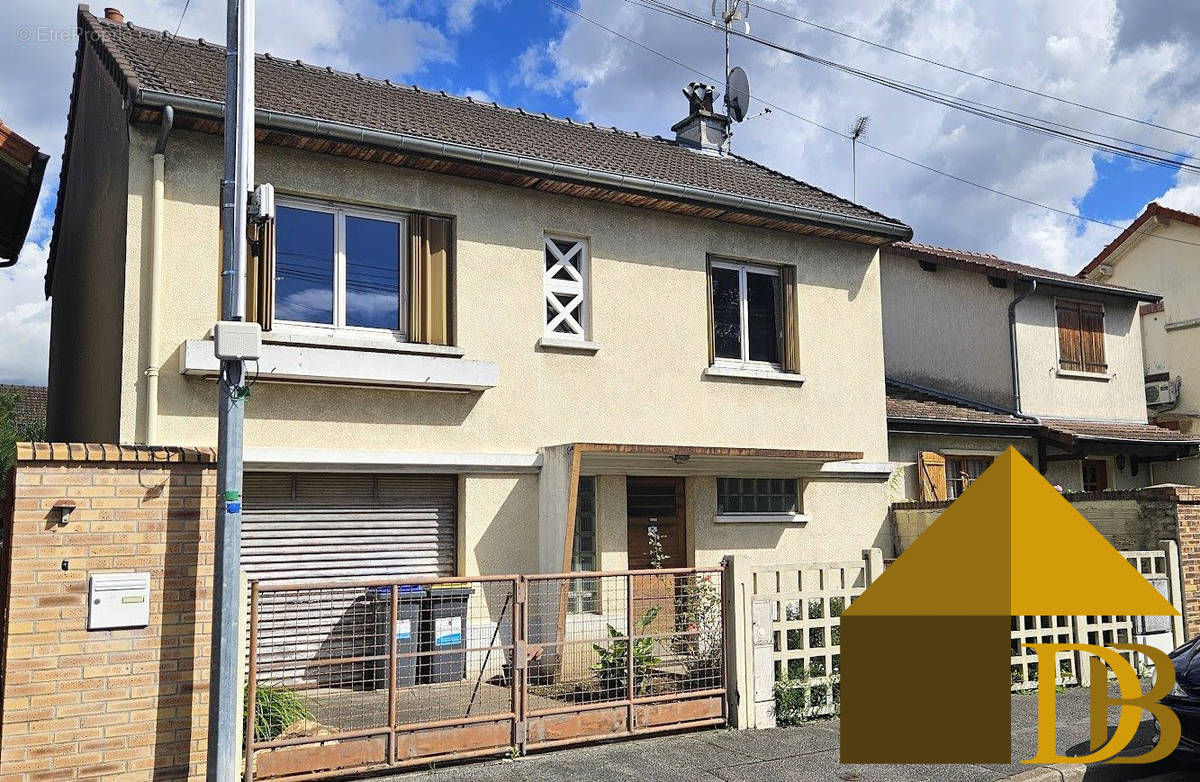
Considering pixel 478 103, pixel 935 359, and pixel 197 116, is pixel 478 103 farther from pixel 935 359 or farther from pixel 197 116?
pixel 935 359

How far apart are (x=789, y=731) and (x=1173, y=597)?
19.0 feet

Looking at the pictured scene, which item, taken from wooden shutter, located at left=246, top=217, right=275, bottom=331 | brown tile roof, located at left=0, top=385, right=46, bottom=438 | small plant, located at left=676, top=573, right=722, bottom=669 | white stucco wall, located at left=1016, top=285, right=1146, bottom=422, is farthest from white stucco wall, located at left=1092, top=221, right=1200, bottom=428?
brown tile roof, located at left=0, top=385, right=46, bottom=438

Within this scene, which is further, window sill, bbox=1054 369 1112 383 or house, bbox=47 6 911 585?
window sill, bbox=1054 369 1112 383

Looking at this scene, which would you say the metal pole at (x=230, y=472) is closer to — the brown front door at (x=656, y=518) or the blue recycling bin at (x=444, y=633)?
the blue recycling bin at (x=444, y=633)

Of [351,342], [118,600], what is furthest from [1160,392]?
[118,600]

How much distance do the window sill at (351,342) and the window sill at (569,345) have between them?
97 centimetres

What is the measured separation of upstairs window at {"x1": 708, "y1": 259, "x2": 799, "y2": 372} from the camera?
1298 cm

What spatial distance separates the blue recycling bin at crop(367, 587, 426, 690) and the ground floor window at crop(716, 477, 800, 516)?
4.67 metres

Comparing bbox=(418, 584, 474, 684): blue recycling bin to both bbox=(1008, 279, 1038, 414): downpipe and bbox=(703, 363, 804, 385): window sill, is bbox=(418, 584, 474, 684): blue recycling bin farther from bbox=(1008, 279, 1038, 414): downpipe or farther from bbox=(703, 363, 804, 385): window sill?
bbox=(1008, 279, 1038, 414): downpipe

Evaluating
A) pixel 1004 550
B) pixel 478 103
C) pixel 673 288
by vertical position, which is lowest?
pixel 1004 550

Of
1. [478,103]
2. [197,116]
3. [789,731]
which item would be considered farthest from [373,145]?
[789,731]

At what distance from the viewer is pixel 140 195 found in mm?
9398

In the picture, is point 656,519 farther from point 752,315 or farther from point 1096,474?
point 1096,474

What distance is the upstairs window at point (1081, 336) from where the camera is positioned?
18969 millimetres
